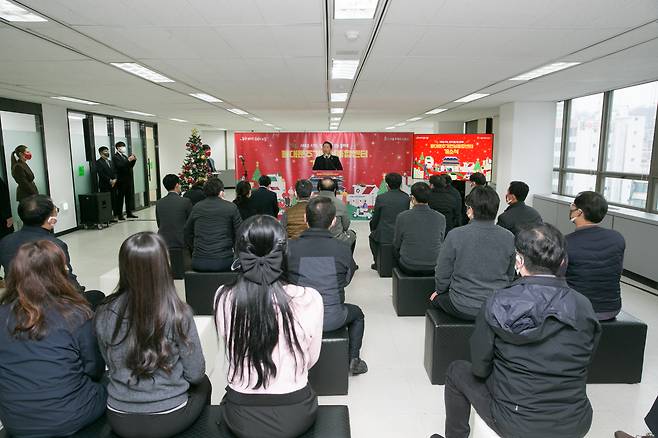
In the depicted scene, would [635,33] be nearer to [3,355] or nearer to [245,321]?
[245,321]

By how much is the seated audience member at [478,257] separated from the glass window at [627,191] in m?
4.87

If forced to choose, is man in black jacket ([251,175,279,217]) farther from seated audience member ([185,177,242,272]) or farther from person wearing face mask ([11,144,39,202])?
person wearing face mask ([11,144,39,202])

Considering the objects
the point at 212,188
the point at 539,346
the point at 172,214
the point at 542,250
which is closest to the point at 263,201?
the point at 172,214

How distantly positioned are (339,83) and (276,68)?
132 cm

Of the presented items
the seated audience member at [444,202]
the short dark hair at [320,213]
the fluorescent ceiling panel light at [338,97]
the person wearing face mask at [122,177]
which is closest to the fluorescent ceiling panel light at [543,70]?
the seated audience member at [444,202]

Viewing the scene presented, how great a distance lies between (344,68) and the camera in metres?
4.91

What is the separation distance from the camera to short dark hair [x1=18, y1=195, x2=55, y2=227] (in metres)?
3.22

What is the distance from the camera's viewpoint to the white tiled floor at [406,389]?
2.65 metres

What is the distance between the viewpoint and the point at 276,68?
4.87 m

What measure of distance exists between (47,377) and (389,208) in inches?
175

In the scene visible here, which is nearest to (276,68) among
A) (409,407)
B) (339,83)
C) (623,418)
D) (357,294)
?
(339,83)

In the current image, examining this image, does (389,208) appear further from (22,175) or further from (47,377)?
(22,175)

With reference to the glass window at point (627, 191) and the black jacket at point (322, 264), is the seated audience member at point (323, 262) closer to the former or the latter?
the black jacket at point (322, 264)

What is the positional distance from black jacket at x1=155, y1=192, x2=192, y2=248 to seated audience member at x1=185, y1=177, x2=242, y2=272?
88cm
